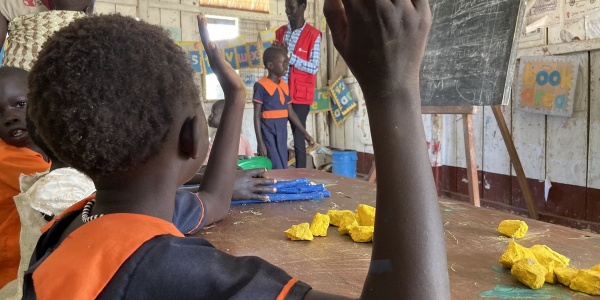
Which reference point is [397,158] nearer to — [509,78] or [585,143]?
[509,78]

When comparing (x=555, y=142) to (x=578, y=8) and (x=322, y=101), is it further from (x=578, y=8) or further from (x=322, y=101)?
(x=322, y=101)

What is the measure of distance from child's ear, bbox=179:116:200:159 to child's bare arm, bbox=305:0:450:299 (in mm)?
304

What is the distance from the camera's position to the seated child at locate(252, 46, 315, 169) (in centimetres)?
Result: 510

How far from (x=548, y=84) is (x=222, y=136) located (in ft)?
10.6

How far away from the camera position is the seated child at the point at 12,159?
1771 millimetres

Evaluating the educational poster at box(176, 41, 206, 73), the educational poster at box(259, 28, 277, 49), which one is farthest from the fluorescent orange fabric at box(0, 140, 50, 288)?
the educational poster at box(259, 28, 277, 49)

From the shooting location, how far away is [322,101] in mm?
7336

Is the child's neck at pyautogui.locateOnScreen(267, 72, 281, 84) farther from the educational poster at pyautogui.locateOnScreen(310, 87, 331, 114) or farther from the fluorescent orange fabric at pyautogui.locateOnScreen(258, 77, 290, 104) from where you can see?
the educational poster at pyautogui.locateOnScreen(310, 87, 331, 114)

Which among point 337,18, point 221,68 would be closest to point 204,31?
point 221,68

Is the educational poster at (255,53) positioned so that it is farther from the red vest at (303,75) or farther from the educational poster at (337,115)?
the educational poster at (337,115)

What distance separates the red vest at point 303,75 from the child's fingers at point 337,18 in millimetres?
→ 4901

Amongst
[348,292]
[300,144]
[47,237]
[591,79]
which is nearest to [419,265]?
[348,292]

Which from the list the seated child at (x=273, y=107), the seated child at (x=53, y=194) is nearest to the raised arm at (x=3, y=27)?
the seated child at (x=53, y=194)

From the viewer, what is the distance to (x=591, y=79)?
3494 mm
